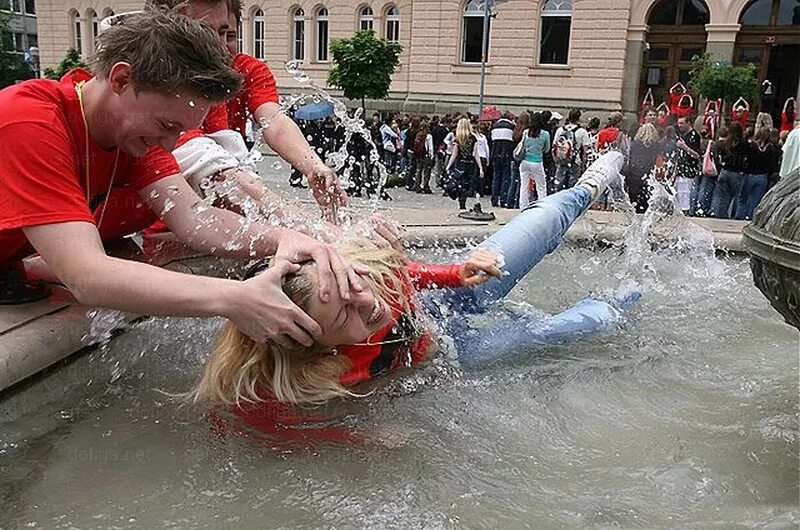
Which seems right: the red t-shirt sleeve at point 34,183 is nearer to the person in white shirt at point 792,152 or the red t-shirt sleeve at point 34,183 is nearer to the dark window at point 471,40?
the person in white shirt at point 792,152

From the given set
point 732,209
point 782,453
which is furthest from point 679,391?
point 732,209

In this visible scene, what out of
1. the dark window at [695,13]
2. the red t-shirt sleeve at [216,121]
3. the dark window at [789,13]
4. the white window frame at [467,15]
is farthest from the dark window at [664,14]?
the red t-shirt sleeve at [216,121]

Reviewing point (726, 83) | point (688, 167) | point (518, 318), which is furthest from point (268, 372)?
point (726, 83)

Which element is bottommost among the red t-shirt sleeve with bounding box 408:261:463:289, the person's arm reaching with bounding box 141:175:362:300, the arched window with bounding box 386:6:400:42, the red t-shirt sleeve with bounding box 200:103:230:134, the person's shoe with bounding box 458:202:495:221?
the person's shoe with bounding box 458:202:495:221

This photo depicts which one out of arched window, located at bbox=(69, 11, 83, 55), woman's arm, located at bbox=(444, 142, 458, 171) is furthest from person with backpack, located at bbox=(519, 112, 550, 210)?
arched window, located at bbox=(69, 11, 83, 55)

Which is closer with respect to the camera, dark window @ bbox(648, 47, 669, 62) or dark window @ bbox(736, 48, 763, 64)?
dark window @ bbox(736, 48, 763, 64)

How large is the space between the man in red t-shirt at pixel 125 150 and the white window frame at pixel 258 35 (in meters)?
30.5

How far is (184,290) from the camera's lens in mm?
1854

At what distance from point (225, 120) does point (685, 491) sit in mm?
2541

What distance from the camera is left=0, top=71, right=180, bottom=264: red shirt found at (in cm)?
191

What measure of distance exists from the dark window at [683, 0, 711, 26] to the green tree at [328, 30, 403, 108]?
9066mm

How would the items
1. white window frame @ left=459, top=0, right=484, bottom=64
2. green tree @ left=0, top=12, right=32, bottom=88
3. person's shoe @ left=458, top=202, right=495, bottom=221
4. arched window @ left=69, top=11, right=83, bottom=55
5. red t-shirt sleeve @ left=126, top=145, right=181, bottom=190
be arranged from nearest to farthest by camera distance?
red t-shirt sleeve @ left=126, top=145, right=181, bottom=190 → person's shoe @ left=458, top=202, right=495, bottom=221 → white window frame @ left=459, top=0, right=484, bottom=64 → green tree @ left=0, top=12, right=32, bottom=88 → arched window @ left=69, top=11, right=83, bottom=55

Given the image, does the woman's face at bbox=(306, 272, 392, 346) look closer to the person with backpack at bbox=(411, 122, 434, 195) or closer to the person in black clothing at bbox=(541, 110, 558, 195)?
the person in black clothing at bbox=(541, 110, 558, 195)

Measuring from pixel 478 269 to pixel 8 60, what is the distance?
33.6 metres
